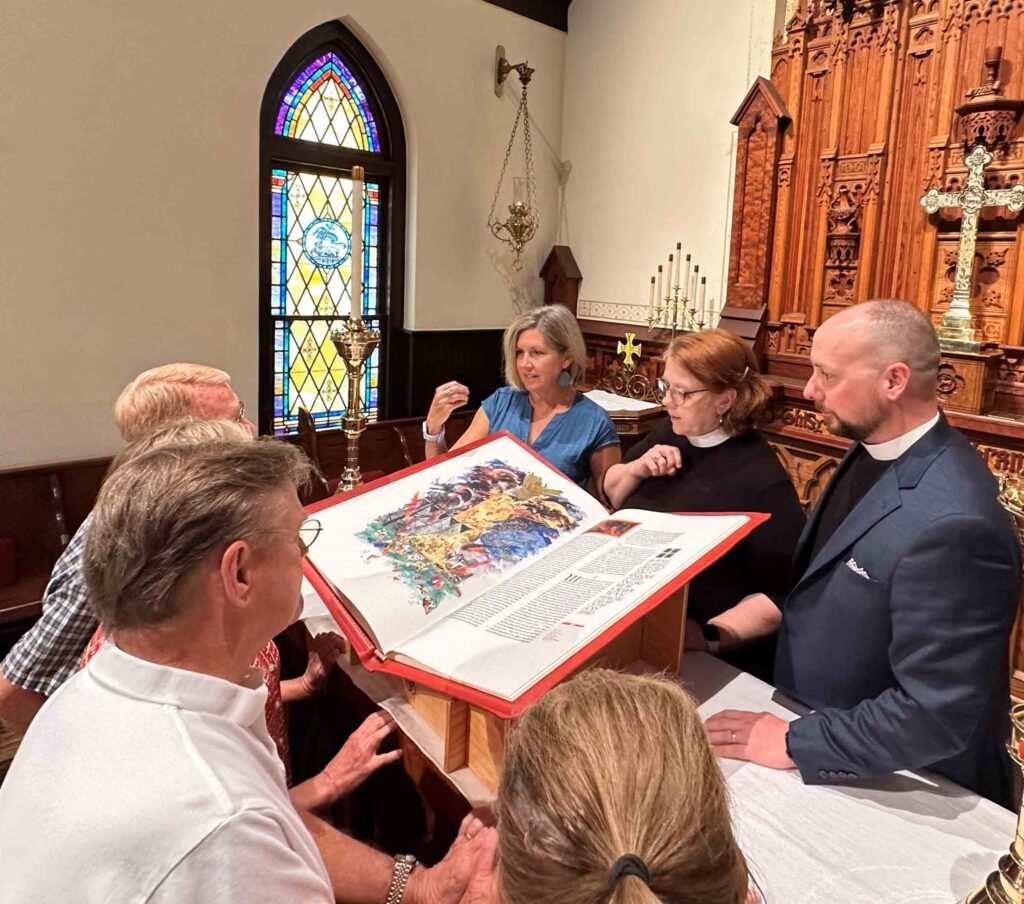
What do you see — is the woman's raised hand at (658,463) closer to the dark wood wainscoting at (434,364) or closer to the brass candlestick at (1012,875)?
the brass candlestick at (1012,875)

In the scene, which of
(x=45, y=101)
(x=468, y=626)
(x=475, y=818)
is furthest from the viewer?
(x=45, y=101)

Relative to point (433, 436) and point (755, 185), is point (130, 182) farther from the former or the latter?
point (755, 185)

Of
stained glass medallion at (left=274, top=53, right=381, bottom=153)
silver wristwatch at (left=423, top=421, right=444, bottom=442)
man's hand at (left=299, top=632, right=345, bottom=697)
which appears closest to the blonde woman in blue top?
silver wristwatch at (left=423, top=421, right=444, bottom=442)

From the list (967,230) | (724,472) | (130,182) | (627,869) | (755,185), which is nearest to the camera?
(627,869)

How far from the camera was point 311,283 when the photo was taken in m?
5.32

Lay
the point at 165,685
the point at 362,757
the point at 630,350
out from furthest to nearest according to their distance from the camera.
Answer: the point at 630,350 → the point at 362,757 → the point at 165,685

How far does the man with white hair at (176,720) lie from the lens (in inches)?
34.8

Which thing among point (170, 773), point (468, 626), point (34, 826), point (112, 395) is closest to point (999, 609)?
point (468, 626)

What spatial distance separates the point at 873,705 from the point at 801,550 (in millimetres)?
635

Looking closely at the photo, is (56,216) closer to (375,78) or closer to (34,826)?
(375,78)

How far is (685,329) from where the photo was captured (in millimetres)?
5539

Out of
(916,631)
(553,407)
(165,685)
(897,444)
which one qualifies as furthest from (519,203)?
(165,685)

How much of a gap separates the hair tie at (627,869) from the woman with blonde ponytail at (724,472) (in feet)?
4.41

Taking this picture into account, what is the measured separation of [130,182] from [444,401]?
8.24ft
